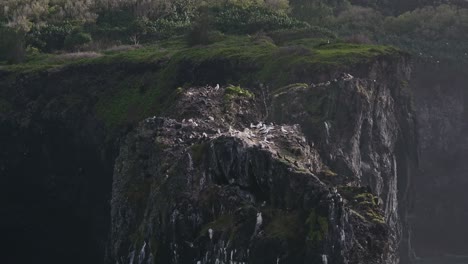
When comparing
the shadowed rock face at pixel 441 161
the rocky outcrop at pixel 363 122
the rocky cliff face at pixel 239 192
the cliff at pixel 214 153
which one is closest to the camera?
the rocky cliff face at pixel 239 192

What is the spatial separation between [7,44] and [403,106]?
108ft

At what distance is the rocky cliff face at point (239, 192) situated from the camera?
35000 millimetres

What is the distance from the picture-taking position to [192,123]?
45.1 m

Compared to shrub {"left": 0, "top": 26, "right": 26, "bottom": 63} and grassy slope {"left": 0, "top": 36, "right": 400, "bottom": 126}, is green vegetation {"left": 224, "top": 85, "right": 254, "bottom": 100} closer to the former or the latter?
grassy slope {"left": 0, "top": 36, "right": 400, "bottom": 126}

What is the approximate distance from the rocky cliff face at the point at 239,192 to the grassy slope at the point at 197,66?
27.5ft

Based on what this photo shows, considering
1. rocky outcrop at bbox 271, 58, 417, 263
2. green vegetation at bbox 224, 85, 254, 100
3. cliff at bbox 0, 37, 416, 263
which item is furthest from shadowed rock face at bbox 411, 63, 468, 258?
green vegetation at bbox 224, 85, 254, 100

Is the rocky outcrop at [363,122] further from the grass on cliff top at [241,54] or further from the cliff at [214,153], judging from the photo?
the grass on cliff top at [241,54]

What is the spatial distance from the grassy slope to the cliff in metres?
0.15

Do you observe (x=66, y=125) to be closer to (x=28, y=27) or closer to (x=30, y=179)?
(x=30, y=179)

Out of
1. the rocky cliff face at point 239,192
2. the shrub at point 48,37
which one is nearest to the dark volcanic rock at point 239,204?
the rocky cliff face at point 239,192

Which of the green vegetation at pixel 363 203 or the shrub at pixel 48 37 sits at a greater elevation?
the green vegetation at pixel 363 203

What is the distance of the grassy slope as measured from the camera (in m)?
61.6

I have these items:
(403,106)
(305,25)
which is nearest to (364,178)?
(403,106)

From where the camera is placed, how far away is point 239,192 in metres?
37.5
